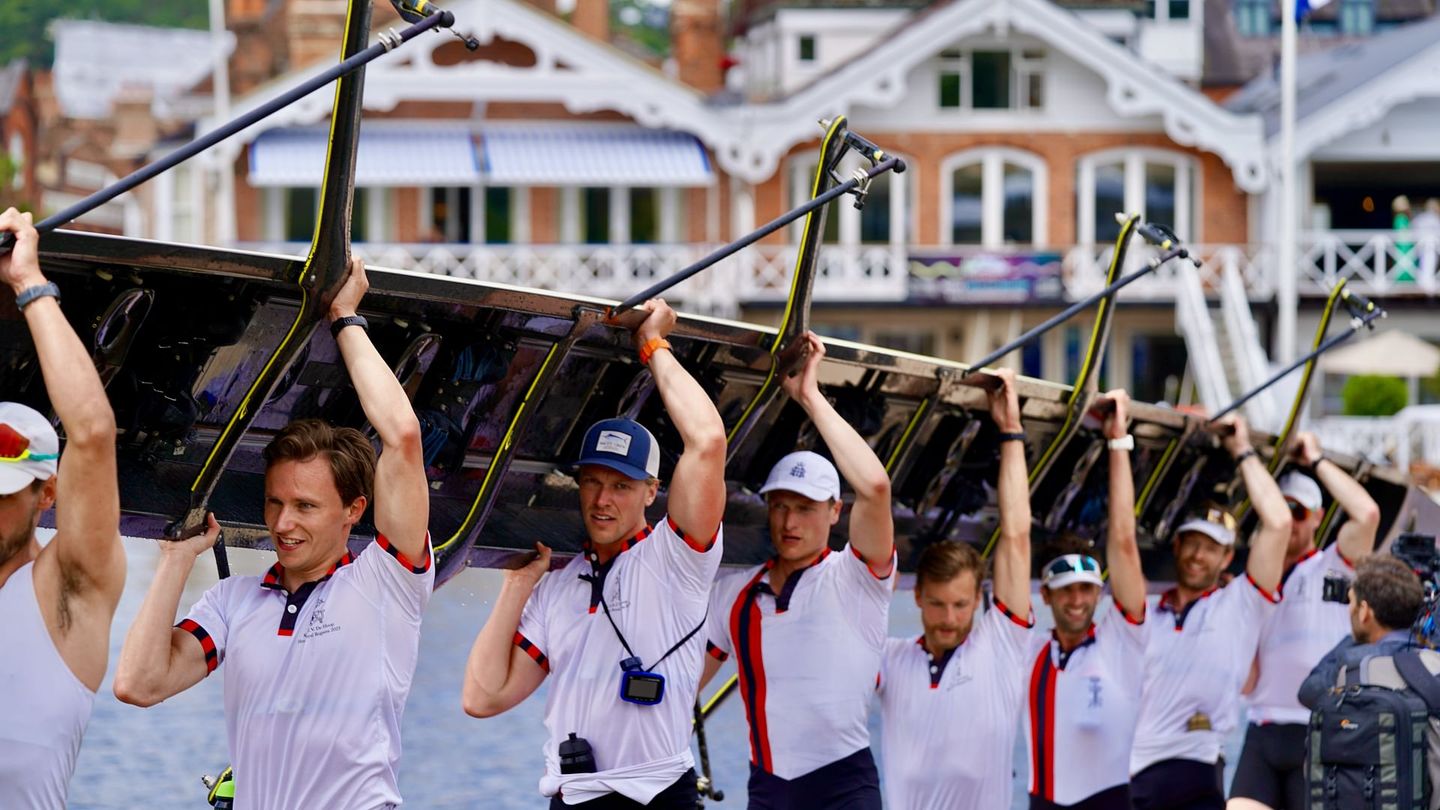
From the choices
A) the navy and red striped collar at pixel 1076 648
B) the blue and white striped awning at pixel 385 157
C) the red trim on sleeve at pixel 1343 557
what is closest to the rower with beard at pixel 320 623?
the navy and red striped collar at pixel 1076 648

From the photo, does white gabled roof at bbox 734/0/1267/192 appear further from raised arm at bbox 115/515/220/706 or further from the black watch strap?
the black watch strap

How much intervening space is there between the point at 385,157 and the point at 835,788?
105ft

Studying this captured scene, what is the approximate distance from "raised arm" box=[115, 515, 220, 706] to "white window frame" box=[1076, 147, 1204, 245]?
35.3 metres

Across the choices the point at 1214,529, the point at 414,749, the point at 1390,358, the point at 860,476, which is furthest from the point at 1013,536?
the point at 1390,358

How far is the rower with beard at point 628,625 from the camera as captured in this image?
6.53 meters

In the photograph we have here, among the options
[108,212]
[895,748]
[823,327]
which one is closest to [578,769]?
[895,748]

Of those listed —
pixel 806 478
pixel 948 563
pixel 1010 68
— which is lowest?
pixel 948 563

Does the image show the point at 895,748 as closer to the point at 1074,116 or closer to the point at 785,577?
the point at 785,577

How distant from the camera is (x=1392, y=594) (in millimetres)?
8250

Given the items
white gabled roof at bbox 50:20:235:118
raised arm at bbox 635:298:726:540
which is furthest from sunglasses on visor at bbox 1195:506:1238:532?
white gabled roof at bbox 50:20:235:118

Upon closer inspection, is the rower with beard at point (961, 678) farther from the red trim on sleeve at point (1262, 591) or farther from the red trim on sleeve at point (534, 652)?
the red trim on sleeve at point (1262, 591)

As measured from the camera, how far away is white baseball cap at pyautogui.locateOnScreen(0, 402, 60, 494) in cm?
484

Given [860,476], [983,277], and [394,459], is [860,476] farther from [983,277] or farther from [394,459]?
[983,277]

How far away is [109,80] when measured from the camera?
77062 millimetres
